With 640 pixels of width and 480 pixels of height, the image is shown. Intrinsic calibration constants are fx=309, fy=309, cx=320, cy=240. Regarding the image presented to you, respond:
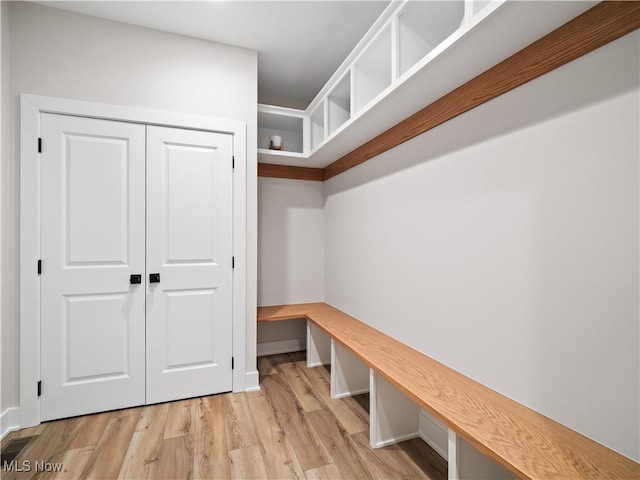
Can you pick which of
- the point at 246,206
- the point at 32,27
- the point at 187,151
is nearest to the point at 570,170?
the point at 246,206

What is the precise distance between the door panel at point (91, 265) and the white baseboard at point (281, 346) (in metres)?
1.23

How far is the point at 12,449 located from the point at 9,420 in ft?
0.84

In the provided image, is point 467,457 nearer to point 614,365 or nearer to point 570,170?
point 614,365

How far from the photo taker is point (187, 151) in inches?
90.6

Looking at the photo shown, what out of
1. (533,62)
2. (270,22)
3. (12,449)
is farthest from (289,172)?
(12,449)

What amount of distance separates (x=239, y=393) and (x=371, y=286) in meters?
1.33

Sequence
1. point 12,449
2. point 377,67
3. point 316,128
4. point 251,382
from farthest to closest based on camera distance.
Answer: point 316,128 → point 251,382 → point 377,67 → point 12,449

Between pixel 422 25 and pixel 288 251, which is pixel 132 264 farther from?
pixel 422 25

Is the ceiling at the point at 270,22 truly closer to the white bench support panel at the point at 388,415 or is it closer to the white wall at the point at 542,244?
the white wall at the point at 542,244

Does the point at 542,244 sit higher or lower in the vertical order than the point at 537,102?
lower

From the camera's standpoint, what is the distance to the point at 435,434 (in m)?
1.80

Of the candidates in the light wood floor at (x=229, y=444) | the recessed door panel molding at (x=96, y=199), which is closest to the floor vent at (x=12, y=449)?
the light wood floor at (x=229, y=444)

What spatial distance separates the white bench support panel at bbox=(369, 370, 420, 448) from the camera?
1774 mm

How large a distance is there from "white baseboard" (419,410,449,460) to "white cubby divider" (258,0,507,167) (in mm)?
1870
